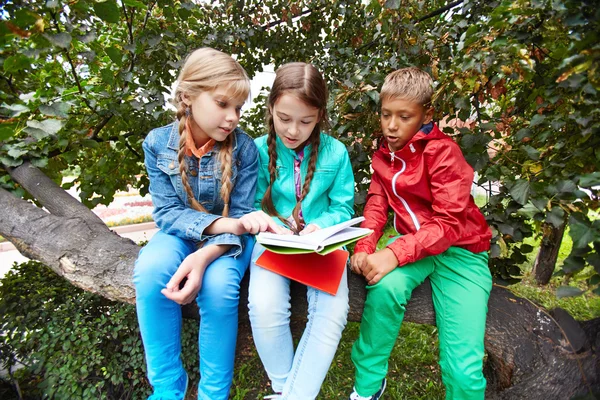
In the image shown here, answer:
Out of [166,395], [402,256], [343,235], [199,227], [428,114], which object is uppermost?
[428,114]

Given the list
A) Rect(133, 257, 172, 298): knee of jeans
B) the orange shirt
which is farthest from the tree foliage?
Rect(133, 257, 172, 298): knee of jeans

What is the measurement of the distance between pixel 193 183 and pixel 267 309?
0.70m

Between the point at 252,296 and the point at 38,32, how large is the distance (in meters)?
1.23

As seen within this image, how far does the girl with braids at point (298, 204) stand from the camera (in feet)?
4.59

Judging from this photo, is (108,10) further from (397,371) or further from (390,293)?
(397,371)

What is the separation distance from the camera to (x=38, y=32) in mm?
1334

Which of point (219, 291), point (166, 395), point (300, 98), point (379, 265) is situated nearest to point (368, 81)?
point (300, 98)

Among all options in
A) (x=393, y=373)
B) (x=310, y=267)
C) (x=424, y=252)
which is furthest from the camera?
(x=393, y=373)

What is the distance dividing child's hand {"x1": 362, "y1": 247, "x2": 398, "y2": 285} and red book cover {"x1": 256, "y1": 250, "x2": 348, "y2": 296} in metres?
0.13

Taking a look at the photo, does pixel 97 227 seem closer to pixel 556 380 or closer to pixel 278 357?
pixel 278 357

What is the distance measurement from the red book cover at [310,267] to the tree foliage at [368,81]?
2.44 ft

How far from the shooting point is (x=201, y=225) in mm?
1569

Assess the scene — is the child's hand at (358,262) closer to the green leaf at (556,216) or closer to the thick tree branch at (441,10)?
the green leaf at (556,216)

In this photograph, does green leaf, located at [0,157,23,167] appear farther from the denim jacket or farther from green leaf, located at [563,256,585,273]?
green leaf, located at [563,256,585,273]
